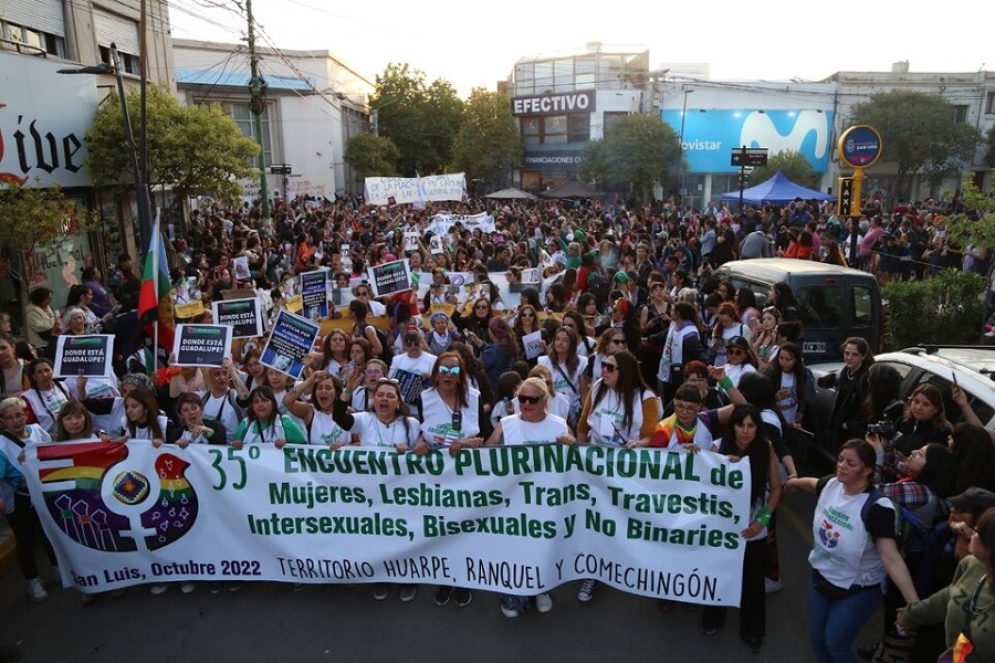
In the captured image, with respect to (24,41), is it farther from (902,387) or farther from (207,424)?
(902,387)

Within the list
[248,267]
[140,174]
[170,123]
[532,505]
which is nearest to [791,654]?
[532,505]

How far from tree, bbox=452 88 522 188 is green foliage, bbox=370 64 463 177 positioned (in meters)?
3.99

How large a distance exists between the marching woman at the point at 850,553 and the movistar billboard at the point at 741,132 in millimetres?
44122

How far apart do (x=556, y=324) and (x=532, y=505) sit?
387 cm

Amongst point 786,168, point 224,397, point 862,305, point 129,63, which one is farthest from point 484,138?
point 224,397

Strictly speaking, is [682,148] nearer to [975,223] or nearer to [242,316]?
[975,223]

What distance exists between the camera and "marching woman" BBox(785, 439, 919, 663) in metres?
3.71

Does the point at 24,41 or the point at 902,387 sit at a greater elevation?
the point at 24,41

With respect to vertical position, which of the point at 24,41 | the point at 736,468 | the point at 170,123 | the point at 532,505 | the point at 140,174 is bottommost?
the point at 532,505

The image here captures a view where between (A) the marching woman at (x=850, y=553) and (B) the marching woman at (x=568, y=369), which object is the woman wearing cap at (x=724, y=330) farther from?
(A) the marching woman at (x=850, y=553)

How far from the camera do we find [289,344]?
22.2 feet

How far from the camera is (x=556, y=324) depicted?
27.7ft

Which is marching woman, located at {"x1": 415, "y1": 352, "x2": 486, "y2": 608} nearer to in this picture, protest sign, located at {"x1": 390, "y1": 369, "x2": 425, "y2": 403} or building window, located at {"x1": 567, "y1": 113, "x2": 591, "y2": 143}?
protest sign, located at {"x1": 390, "y1": 369, "x2": 425, "y2": 403}

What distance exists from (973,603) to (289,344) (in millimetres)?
5417
